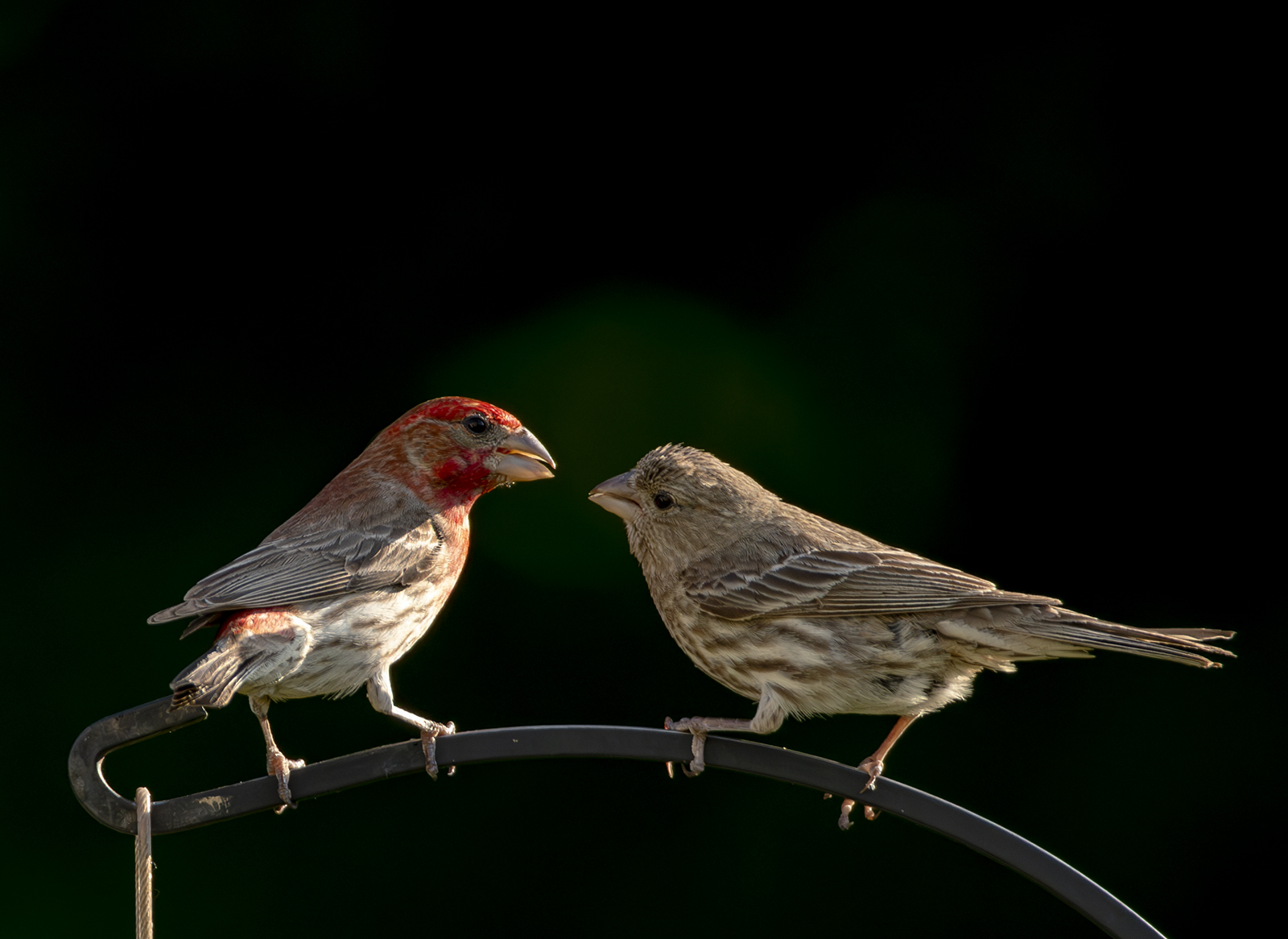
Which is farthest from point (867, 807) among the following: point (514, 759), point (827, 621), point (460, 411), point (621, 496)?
point (460, 411)

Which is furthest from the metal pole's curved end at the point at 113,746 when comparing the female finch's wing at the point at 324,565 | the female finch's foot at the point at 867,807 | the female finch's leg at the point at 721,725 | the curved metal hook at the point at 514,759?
the female finch's foot at the point at 867,807

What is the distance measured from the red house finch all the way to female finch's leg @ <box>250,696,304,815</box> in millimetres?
544

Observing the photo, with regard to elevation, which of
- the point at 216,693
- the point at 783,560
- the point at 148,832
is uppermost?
the point at 783,560

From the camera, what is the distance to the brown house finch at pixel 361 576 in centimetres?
195

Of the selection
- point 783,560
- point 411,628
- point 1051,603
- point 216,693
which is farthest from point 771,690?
point 216,693

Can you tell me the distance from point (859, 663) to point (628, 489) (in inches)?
24.0

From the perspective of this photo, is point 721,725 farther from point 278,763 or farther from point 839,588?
point 278,763

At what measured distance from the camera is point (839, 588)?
2.07 m

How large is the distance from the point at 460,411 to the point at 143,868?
1117 mm

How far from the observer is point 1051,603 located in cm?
185

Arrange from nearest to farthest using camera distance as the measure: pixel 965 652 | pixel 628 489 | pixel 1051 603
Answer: pixel 1051 603 < pixel 965 652 < pixel 628 489

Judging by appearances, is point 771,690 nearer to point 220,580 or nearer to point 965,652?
point 965,652

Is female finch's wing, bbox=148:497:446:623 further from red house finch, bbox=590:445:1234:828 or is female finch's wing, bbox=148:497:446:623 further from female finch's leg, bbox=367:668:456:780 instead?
red house finch, bbox=590:445:1234:828

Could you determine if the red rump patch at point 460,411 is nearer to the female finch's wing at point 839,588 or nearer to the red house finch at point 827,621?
the red house finch at point 827,621
